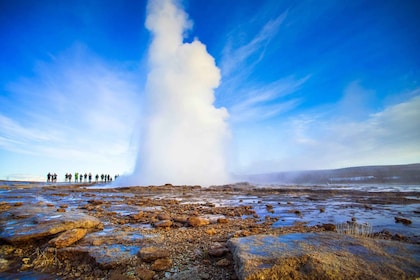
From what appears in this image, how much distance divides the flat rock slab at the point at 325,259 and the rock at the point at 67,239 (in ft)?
14.0

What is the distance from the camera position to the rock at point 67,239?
545 cm

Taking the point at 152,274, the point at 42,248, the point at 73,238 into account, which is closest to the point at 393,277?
the point at 152,274

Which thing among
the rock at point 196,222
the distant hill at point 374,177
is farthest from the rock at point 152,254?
the distant hill at point 374,177

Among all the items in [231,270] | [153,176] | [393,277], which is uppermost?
[153,176]

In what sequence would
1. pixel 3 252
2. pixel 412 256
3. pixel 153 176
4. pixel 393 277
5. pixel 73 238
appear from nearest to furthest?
pixel 393 277 < pixel 412 256 < pixel 3 252 < pixel 73 238 < pixel 153 176

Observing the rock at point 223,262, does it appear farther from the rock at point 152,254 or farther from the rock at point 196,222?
the rock at point 196,222

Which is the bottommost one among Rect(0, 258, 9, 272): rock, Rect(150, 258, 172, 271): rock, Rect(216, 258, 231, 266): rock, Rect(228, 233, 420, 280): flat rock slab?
Rect(216, 258, 231, 266): rock

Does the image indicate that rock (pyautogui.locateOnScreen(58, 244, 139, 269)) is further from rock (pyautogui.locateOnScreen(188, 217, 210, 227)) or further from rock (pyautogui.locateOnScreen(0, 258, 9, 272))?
rock (pyautogui.locateOnScreen(188, 217, 210, 227))

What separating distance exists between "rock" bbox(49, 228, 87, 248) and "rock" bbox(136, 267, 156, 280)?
2534mm

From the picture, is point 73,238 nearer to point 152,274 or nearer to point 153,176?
point 152,274

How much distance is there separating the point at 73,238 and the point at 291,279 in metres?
5.56

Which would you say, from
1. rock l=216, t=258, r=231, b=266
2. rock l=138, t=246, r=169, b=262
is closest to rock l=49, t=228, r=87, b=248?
rock l=138, t=246, r=169, b=262

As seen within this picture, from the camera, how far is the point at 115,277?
13.5 ft

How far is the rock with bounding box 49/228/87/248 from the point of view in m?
5.45
